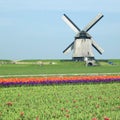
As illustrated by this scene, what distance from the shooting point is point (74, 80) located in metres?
22.8

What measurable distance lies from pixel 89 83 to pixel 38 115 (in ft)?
41.1

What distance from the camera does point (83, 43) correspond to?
66812 mm

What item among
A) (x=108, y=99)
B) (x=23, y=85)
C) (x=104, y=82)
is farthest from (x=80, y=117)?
(x=104, y=82)

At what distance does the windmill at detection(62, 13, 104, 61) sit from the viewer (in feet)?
219

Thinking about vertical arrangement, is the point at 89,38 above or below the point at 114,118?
above

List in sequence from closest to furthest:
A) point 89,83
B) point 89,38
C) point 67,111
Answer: point 67,111 < point 89,83 < point 89,38

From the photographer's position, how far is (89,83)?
23203mm

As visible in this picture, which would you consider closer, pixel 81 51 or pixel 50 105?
pixel 50 105

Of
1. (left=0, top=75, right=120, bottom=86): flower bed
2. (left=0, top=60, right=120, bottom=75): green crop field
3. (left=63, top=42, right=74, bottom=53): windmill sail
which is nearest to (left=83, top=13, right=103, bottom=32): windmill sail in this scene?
(left=63, top=42, right=74, bottom=53): windmill sail

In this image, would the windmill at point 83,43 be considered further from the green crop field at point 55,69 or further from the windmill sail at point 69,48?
the green crop field at point 55,69

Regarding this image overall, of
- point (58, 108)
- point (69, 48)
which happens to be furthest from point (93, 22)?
point (58, 108)

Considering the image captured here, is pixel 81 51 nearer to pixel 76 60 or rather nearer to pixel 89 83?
pixel 76 60

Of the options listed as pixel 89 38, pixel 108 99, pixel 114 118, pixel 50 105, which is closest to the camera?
pixel 114 118

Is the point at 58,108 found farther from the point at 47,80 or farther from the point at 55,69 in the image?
the point at 55,69
